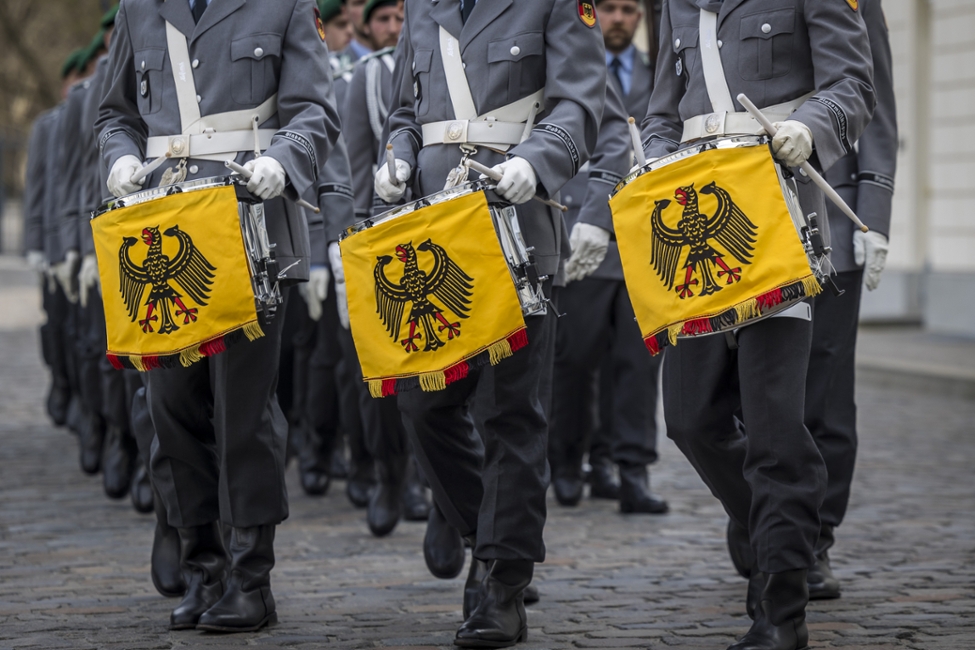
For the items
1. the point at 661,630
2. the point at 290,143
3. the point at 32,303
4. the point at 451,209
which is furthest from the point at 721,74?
the point at 32,303

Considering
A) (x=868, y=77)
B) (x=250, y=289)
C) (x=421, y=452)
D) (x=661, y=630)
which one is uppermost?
(x=868, y=77)

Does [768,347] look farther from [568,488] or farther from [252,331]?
[568,488]

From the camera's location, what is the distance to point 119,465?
24.0 ft

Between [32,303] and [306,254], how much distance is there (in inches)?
772

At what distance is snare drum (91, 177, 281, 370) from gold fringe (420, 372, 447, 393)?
1.69ft

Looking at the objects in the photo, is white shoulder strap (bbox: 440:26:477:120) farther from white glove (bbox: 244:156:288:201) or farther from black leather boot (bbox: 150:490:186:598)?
black leather boot (bbox: 150:490:186:598)

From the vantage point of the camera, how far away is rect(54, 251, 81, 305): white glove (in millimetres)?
8000

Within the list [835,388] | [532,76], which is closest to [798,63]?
[532,76]

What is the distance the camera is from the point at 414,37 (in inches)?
184

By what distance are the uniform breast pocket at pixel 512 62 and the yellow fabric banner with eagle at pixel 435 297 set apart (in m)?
0.45

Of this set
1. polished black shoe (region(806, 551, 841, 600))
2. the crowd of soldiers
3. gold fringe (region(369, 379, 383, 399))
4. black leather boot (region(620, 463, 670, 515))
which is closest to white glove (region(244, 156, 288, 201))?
the crowd of soldiers

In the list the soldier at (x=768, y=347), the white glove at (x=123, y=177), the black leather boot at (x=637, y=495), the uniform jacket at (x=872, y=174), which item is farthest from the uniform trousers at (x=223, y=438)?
the black leather boot at (x=637, y=495)

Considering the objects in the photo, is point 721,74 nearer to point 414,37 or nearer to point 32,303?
point 414,37

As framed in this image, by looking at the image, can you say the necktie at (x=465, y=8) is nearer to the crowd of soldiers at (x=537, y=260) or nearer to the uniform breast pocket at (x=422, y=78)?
the crowd of soldiers at (x=537, y=260)
